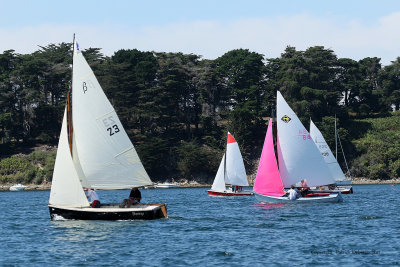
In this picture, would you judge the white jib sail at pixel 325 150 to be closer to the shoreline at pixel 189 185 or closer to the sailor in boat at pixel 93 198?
the shoreline at pixel 189 185

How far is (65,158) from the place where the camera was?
3838cm

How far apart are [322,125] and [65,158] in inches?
3350

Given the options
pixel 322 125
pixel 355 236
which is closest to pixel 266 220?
pixel 355 236

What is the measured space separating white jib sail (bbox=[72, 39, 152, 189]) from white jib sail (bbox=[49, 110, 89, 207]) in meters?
0.55

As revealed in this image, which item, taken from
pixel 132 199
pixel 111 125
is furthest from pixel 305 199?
pixel 111 125

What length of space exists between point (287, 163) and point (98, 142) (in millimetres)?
19742

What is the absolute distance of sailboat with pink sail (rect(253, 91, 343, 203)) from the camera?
53.2m

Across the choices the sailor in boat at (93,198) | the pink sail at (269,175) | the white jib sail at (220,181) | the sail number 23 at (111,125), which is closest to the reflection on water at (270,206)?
the pink sail at (269,175)

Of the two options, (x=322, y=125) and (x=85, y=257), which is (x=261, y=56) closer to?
(x=322, y=125)

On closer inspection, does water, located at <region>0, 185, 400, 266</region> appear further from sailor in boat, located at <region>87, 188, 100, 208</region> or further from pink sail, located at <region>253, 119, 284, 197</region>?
pink sail, located at <region>253, 119, 284, 197</region>

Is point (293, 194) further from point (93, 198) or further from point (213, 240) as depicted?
point (213, 240)

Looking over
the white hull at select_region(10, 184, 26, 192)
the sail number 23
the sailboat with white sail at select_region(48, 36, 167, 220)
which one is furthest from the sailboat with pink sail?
the white hull at select_region(10, 184, 26, 192)

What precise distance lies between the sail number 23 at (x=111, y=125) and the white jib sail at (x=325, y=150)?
42145 mm

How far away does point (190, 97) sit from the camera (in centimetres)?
12988
